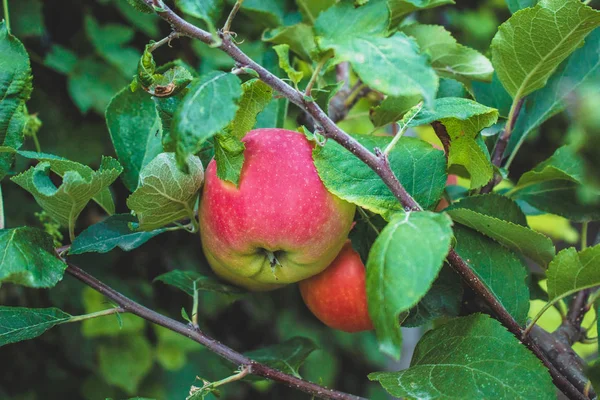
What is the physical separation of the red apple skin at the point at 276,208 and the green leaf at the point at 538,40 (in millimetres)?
236

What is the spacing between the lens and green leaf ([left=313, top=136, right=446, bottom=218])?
21.3 inches

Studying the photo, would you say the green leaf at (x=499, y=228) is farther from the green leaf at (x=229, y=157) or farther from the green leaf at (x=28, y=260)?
the green leaf at (x=28, y=260)

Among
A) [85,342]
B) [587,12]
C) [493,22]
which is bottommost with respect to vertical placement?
[85,342]

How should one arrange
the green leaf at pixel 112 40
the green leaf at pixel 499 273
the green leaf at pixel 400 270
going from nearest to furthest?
the green leaf at pixel 400 270
the green leaf at pixel 499 273
the green leaf at pixel 112 40

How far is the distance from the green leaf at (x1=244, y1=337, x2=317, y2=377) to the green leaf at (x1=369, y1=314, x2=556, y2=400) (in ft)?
0.63

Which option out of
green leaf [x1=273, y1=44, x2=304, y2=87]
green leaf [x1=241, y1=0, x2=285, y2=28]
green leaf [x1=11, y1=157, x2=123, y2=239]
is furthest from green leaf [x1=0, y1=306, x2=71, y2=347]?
green leaf [x1=241, y1=0, x2=285, y2=28]

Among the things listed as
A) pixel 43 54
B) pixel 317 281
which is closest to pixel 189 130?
pixel 317 281

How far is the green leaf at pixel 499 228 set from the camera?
0.57m

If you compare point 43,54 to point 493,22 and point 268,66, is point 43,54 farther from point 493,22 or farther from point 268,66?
point 493,22

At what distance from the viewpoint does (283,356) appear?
0.76m

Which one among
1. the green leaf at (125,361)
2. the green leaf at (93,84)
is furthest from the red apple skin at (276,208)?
the green leaf at (125,361)

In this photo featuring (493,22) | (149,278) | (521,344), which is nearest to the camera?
(521,344)

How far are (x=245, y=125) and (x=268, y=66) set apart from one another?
0.90 feet

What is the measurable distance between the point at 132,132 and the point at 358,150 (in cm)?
34
